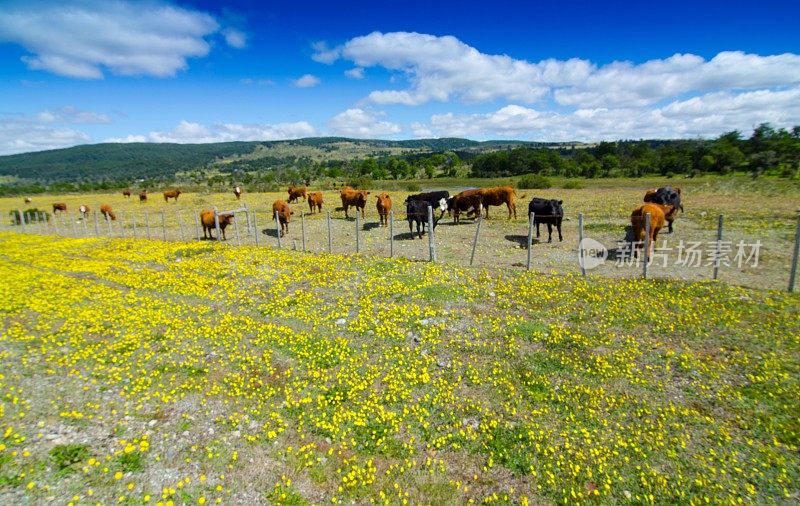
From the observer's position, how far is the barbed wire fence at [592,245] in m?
14.1

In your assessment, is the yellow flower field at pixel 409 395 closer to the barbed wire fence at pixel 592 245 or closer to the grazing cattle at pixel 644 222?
the barbed wire fence at pixel 592 245

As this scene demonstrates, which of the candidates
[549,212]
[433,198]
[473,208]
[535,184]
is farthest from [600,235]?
[535,184]

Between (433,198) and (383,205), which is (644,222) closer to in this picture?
(433,198)

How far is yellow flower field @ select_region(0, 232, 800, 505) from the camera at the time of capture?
578 cm

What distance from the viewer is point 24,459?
579 cm

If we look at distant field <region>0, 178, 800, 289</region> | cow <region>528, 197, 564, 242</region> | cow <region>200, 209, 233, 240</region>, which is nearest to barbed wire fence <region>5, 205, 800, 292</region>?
distant field <region>0, 178, 800, 289</region>

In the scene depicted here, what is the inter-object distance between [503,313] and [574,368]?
9.89ft

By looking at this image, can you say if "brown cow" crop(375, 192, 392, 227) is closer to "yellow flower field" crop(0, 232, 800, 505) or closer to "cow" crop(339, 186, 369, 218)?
"cow" crop(339, 186, 369, 218)

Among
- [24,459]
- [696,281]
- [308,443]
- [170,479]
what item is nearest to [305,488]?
[308,443]

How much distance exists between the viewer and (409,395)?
787 cm

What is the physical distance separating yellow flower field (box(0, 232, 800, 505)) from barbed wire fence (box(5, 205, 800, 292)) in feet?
6.90

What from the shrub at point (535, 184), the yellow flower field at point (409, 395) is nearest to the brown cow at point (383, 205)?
the yellow flower field at point (409, 395)

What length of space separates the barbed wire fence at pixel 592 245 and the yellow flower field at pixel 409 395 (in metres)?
2.10

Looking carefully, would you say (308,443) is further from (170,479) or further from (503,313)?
(503,313)
